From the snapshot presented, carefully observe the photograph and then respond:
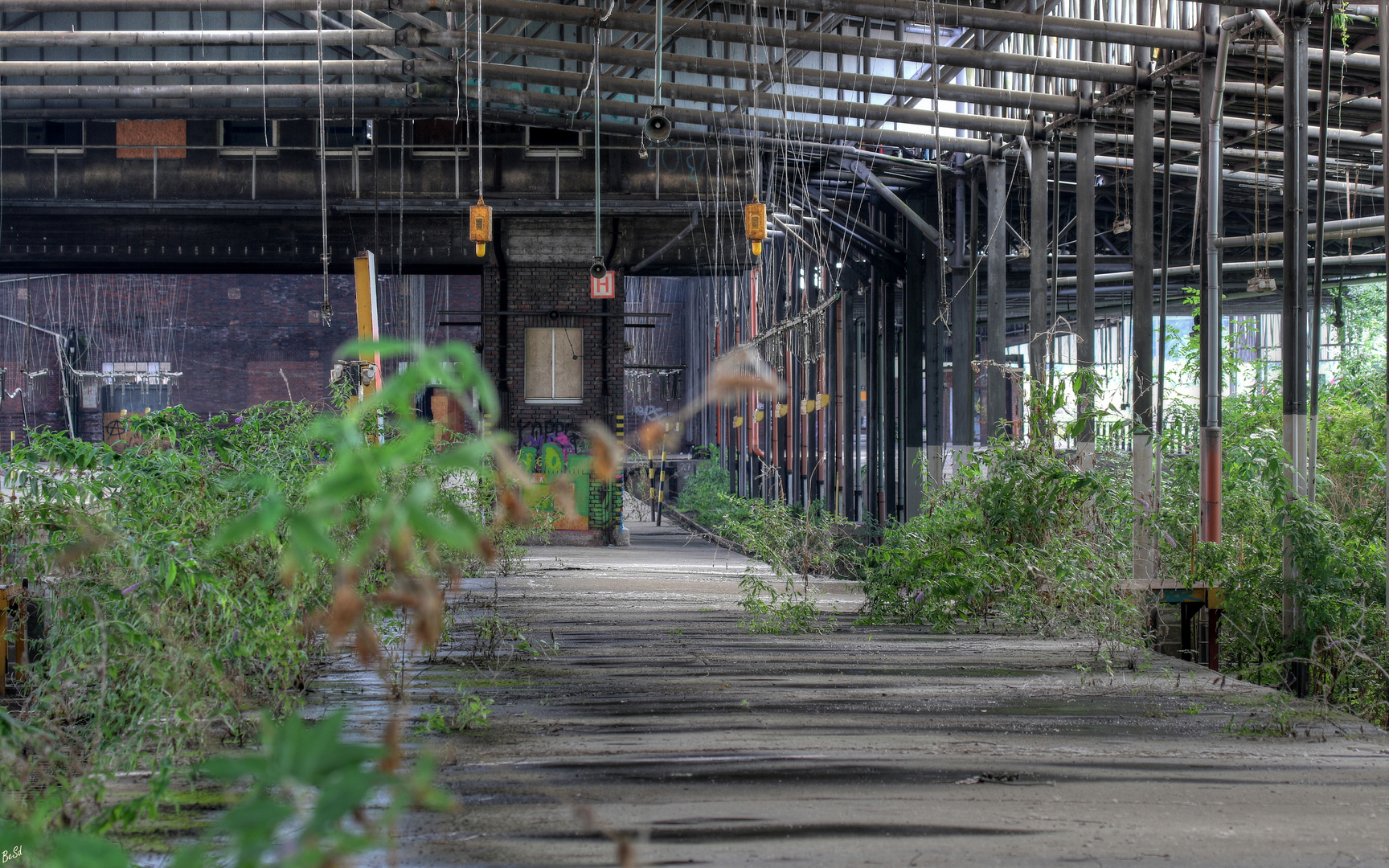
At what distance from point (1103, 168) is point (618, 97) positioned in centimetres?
676

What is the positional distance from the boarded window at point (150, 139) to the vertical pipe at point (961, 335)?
35.1 feet

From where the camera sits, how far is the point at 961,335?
13195 mm

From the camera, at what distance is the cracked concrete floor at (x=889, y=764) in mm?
2752

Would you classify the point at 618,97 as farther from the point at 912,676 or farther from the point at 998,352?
the point at 912,676

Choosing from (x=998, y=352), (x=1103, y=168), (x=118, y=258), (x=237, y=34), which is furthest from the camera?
(x=118, y=258)

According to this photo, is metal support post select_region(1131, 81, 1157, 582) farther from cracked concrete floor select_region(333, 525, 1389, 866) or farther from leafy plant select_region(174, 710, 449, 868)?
leafy plant select_region(174, 710, 449, 868)

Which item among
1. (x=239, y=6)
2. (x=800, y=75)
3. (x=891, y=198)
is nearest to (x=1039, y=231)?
(x=891, y=198)

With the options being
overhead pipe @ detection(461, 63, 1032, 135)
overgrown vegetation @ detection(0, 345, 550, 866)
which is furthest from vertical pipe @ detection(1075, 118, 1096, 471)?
overgrown vegetation @ detection(0, 345, 550, 866)

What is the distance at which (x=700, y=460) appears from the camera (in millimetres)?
27078

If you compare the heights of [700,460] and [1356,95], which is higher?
[1356,95]

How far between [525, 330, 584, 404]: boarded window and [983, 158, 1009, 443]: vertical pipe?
625 cm

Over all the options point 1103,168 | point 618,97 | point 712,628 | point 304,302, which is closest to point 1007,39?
point 1103,168

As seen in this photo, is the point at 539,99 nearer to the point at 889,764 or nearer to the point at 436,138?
the point at 436,138

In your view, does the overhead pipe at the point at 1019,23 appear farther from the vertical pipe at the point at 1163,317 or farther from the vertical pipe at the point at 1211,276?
the vertical pipe at the point at 1163,317
